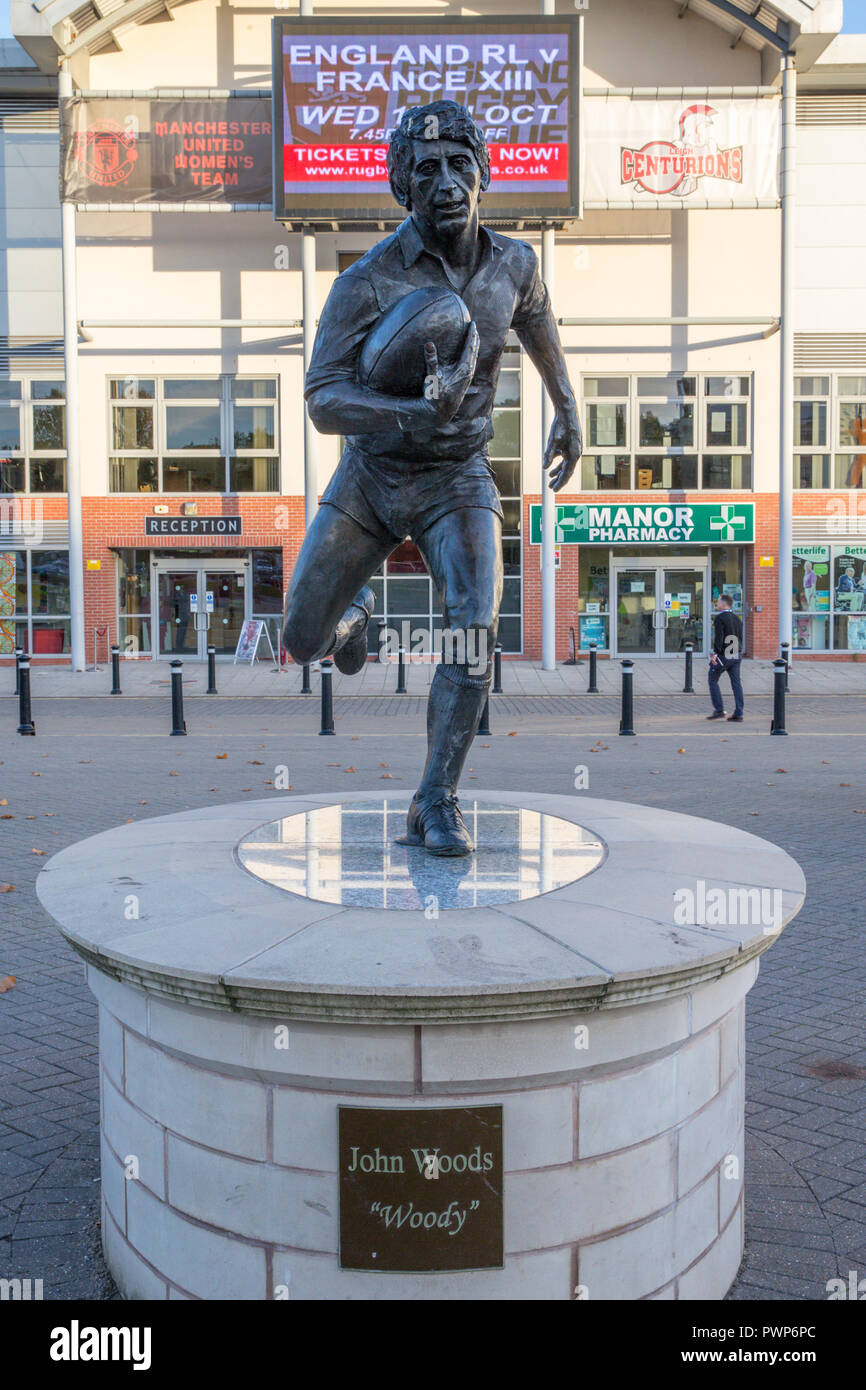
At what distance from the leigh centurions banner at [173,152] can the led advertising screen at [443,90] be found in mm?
1394

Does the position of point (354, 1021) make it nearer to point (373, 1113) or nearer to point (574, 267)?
point (373, 1113)

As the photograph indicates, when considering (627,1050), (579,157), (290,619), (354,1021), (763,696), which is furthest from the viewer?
(579,157)

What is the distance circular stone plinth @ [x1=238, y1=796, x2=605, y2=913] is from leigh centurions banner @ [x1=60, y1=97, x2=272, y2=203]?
22564 mm

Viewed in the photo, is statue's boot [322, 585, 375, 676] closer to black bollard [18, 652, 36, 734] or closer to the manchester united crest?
black bollard [18, 652, 36, 734]

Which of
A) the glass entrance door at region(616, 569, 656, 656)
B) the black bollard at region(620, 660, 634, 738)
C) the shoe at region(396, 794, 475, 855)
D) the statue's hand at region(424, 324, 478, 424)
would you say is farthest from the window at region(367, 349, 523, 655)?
the statue's hand at region(424, 324, 478, 424)

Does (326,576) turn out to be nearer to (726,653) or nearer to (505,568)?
(726,653)

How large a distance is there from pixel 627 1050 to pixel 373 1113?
0.61m

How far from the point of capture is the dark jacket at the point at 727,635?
1587cm

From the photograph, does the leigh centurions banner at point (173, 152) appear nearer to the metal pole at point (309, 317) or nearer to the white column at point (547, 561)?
the metal pole at point (309, 317)

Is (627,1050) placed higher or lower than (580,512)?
lower

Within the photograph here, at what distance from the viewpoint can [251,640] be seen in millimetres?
27000

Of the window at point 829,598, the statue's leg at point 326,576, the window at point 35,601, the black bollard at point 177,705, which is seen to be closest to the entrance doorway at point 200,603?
the window at point 35,601

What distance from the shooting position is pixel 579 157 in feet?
75.6

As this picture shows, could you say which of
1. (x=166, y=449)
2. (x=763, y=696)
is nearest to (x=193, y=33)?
(x=166, y=449)
